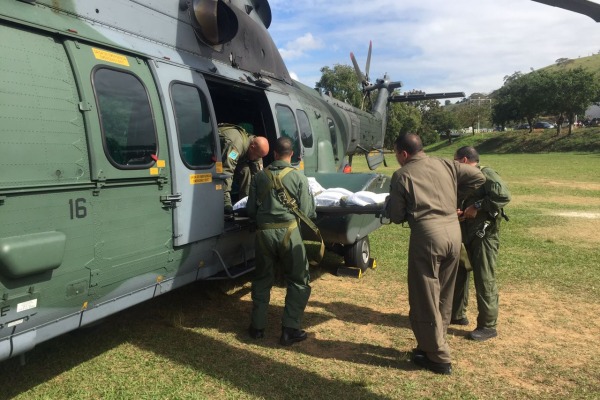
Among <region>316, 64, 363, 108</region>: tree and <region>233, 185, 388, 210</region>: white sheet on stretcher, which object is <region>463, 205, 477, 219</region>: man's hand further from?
<region>316, 64, 363, 108</region>: tree

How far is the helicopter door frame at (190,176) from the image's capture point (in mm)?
3951

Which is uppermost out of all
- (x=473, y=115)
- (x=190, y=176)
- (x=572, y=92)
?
(x=572, y=92)

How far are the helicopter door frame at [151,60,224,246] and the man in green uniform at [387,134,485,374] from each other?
63.6 inches

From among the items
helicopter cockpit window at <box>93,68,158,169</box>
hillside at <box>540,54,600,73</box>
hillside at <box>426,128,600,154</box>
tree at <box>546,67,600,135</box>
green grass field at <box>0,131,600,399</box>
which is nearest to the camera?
helicopter cockpit window at <box>93,68,158,169</box>

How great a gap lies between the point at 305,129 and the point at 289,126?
0.60m

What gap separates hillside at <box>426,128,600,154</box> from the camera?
44281 mm

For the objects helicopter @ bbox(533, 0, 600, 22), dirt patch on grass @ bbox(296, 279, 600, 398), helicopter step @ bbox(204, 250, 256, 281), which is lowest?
dirt patch on grass @ bbox(296, 279, 600, 398)

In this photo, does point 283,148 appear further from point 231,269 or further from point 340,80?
point 340,80

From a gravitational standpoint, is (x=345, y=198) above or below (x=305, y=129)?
below

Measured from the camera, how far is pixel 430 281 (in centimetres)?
377

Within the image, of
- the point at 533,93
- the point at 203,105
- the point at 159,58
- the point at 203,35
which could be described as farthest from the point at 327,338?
the point at 533,93

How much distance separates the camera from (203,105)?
14.6ft

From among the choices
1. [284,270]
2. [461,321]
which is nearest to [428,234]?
[284,270]

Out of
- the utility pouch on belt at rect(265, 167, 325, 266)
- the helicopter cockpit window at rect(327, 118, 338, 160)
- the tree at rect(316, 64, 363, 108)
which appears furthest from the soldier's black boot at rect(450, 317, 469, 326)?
the tree at rect(316, 64, 363, 108)
